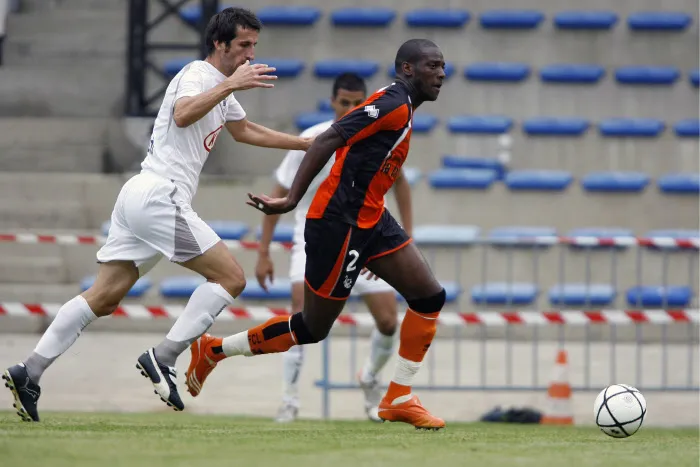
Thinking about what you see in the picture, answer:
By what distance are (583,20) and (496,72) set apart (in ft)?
4.93

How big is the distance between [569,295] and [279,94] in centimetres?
536

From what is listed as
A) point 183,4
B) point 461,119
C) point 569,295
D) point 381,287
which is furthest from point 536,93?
point 381,287

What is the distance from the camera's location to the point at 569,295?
14.0 metres

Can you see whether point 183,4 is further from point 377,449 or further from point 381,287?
point 377,449

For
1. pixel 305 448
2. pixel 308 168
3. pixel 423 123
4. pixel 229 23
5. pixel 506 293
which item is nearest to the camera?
pixel 305 448

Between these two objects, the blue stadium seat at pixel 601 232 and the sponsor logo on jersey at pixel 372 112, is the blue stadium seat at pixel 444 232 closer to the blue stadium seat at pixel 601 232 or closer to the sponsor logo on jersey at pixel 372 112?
the blue stadium seat at pixel 601 232

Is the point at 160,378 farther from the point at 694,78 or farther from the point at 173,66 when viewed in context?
the point at 694,78

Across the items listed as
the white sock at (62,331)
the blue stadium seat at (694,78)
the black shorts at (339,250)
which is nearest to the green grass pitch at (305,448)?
the white sock at (62,331)

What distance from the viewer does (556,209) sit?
49.9 feet

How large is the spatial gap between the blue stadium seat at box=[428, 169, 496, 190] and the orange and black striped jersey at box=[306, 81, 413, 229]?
27.6 feet

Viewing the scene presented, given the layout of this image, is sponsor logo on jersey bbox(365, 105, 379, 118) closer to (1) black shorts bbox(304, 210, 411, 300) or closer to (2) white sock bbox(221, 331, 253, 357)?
(1) black shorts bbox(304, 210, 411, 300)

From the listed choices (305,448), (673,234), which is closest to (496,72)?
(673,234)

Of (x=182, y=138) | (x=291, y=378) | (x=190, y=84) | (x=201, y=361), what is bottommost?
(x=291, y=378)

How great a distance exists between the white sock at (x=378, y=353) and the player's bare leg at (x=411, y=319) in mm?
1868
